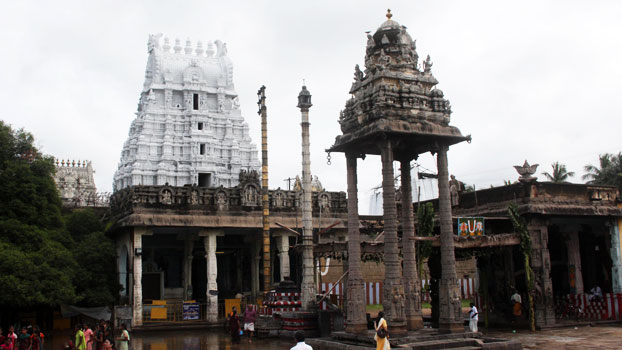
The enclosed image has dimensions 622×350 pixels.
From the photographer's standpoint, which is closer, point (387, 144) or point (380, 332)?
point (380, 332)

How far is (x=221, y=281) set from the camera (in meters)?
40.7

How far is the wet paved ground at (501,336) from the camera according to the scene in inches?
722

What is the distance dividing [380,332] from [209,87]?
37115 millimetres

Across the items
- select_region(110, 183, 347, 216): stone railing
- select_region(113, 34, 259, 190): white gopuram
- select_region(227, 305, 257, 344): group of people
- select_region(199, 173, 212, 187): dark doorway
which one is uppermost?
select_region(113, 34, 259, 190): white gopuram

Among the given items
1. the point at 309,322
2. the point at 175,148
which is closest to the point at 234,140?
the point at 175,148

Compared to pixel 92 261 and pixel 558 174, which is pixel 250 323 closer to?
pixel 92 261

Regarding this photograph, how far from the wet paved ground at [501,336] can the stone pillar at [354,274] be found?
4.64 metres

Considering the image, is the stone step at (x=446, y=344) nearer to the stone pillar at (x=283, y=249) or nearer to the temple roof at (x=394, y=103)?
the temple roof at (x=394, y=103)

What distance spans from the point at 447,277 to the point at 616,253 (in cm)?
1350

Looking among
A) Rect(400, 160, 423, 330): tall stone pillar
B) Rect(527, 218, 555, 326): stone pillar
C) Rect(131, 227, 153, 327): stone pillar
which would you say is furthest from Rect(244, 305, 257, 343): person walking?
Rect(527, 218, 555, 326): stone pillar

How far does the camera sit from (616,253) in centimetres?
2572

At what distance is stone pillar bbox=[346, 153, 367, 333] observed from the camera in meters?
16.3

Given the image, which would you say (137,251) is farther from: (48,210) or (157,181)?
(157,181)

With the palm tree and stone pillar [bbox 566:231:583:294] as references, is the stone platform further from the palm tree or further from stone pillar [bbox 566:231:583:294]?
the palm tree
